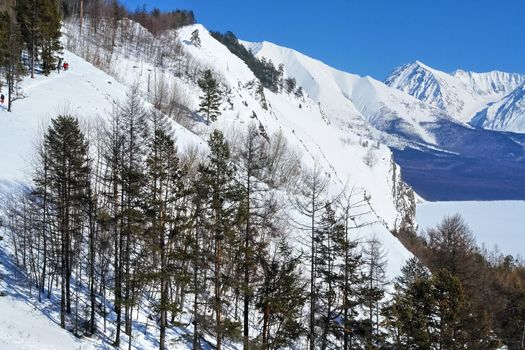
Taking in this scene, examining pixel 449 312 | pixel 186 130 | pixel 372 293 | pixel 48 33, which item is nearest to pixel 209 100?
pixel 186 130

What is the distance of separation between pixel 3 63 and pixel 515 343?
61931 mm

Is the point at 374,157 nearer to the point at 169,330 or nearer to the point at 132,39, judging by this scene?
the point at 132,39

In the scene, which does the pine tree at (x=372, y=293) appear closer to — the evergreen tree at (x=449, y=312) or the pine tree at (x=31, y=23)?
the evergreen tree at (x=449, y=312)

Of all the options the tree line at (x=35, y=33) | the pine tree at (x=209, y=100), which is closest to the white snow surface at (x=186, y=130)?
the pine tree at (x=209, y=100)

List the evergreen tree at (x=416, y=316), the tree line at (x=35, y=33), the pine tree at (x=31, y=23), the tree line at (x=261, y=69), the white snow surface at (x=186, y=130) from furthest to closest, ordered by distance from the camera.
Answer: the tree line at (x=261, y=69) < the pine tree at (x=31, y=23) < the tree line at (x=35, y=33) < the white snow surface at (x=186, y=130) < the evergreen tree at (x=416, y=316)

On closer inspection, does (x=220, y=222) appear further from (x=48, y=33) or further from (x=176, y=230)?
(x=48, y=33)

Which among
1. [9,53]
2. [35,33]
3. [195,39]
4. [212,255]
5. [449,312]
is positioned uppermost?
[195,39]

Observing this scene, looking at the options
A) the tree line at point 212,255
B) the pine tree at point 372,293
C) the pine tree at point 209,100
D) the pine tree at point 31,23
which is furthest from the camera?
the pine tree at point 209,100

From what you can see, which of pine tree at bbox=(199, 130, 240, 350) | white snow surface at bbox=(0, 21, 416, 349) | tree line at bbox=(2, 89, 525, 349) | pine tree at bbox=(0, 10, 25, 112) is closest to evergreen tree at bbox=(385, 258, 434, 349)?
tree line at bbox=(2, 89, 525, 349)

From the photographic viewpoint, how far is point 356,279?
21828 mm

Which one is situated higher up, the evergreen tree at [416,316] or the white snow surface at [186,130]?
the white snow surface at [186,130]

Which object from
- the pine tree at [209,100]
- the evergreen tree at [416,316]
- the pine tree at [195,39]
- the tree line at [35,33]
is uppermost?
the pine tree at [195,39]

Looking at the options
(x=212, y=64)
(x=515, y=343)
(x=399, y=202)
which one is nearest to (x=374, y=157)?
(x=399, y=202)

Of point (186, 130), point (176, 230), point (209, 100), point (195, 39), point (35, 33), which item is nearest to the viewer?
point (176, 230)
